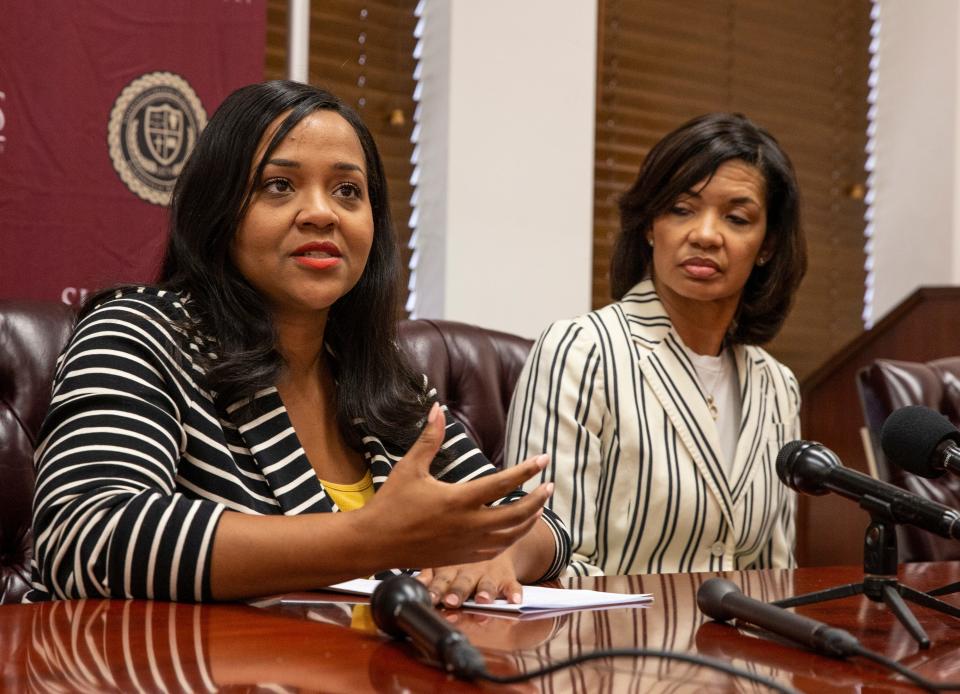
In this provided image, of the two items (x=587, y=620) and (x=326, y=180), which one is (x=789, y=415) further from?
(x=587, y=620)

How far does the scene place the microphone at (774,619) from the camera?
100 centimetres

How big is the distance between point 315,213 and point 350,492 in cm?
39

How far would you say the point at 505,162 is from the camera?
3.35 m

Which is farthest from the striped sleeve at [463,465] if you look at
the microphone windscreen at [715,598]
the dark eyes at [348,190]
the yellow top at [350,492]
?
the microphone windscreen at [715,598]

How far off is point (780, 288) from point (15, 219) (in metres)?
1.55

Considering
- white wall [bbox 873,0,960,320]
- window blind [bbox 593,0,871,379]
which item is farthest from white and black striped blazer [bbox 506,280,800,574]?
white wall [bbox 873,0,960,320]

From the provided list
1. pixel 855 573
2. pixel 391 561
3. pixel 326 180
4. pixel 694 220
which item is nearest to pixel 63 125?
pixel 326 180

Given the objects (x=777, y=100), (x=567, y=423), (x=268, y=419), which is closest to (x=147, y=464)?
(x=268, y=419)

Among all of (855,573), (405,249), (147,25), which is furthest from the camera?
(405,249)

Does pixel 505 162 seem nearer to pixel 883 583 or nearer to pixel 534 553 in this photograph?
pixel 534 553

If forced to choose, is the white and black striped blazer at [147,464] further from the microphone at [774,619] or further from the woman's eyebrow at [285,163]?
the microphone at [774,619]

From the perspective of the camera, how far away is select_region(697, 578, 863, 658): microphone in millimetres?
1004

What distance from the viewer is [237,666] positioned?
91 cm

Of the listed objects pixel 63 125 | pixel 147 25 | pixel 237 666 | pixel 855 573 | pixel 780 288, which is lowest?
pixel 855 573
